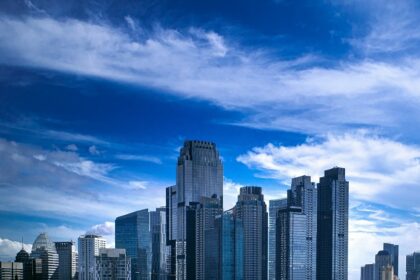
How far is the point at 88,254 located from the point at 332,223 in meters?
9.49

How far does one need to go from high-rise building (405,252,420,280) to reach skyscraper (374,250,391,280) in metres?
0.67

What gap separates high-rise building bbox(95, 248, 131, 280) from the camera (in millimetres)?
19234

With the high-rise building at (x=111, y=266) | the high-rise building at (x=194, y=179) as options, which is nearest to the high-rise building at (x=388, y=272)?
the high-rise building at (x=194, y=179)

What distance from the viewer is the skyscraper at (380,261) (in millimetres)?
23011

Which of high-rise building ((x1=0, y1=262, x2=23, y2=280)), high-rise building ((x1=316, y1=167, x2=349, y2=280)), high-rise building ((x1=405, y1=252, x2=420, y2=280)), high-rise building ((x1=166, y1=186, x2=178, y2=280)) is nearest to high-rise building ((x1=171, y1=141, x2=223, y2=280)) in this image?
high-rise building ((x1=166, y1=186, x2=178, y2=280))

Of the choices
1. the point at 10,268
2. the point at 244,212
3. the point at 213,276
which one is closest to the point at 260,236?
the point at 244,212

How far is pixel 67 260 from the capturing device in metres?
20.0

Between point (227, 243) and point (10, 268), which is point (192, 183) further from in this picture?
point (10, 268)

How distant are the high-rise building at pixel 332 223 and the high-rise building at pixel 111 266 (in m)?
7.67

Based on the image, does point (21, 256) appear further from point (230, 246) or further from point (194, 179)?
point (194, 179)

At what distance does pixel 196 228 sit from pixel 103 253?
557cm

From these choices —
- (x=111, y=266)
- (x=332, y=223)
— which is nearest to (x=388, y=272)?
(x=332, y=223)

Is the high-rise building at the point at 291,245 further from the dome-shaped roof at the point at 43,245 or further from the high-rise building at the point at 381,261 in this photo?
the dome-shaped roof at the point at 43,245

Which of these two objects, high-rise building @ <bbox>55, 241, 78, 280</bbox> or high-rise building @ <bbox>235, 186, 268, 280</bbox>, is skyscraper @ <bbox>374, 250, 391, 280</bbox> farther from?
high-rise building @ <bbox>55, 241, 78, 280</bbox>
